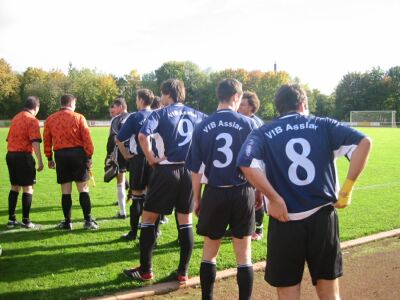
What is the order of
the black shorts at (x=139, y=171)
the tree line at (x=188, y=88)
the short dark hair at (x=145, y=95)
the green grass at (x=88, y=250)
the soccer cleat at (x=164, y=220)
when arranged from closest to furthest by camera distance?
the green grass at (x=88, y=250)
the short dark hair at (x=145, y=95)
the black shorts at (x=139, y=171)
the soccer cleat at (x=164, y=220)
the tree line at (x=188, y=88)

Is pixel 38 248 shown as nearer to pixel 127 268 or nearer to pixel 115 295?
pixel 127 268

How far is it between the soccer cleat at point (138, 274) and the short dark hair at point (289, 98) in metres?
2.68

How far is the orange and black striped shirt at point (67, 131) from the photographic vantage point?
21.6 feet

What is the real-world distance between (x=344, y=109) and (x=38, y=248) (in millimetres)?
76734

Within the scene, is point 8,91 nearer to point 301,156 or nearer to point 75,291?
point 75,291

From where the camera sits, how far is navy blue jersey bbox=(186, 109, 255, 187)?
3803mm

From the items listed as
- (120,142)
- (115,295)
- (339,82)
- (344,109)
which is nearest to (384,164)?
(120,142)

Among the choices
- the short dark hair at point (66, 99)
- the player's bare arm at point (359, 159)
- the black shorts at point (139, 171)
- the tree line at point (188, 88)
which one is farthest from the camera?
the tree line at point (188, 88)

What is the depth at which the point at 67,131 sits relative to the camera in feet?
21.6

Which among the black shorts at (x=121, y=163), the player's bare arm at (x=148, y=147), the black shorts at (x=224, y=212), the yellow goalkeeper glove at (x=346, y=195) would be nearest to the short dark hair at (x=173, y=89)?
the player's bare arm at (x=148, y=147)

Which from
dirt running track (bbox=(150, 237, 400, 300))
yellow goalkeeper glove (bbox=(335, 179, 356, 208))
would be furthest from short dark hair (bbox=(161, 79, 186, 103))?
yellow goalkeeper glove (bbox=(335, 179, 356, 208))

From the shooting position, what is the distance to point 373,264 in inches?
207

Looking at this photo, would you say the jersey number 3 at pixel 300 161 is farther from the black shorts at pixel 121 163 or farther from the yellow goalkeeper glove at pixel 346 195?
the black shorts at pixel 121 163

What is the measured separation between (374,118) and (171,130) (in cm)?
6681
